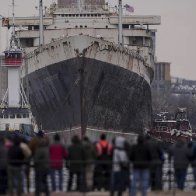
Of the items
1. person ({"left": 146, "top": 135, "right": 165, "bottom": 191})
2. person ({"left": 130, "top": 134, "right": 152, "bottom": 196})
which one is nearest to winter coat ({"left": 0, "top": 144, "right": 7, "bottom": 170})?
person ({"left": 130, "top": 134, "right": 152, "bottom": 196})

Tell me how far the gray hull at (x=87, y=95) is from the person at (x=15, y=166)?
32.5 metres

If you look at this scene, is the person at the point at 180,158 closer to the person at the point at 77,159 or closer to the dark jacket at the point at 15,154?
the person at the point at 77,159

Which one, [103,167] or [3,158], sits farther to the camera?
[103,167]

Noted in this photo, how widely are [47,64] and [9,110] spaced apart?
9.40 meters

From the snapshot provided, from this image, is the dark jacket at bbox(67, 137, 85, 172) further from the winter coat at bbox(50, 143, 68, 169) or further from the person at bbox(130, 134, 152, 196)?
the person at bbox(130, 134, 152, 196)

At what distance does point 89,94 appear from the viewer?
205ft

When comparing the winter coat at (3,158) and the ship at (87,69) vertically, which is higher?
the ship at (87,69)

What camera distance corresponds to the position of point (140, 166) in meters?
27.5

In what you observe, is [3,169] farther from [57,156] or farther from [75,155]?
[75,155]

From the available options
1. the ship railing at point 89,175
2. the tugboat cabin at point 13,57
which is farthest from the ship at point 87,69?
the ship railing at point 89,175

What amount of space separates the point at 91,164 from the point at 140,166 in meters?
1.43

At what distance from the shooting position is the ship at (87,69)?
2448 inches

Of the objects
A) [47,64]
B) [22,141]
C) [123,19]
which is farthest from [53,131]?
[22,141]

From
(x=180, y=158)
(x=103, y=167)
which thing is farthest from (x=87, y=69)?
(x=103, y=167)
